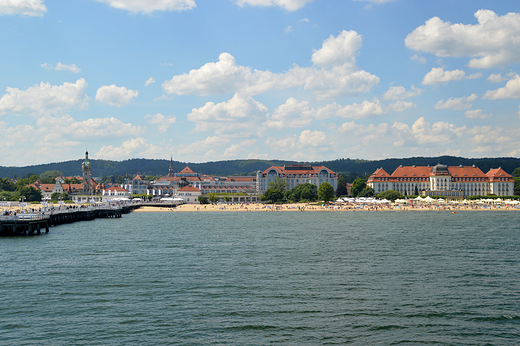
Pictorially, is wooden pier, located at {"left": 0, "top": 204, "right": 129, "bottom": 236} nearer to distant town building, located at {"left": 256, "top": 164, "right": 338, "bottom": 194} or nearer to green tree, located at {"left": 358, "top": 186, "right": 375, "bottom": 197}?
green tree, located at {"left": 358, "top": 186, "right": 375, "bottom": 197}

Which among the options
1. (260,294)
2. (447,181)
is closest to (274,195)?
(447,181)

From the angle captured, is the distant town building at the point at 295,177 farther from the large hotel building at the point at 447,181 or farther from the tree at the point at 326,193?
the tree at the point at 326,193

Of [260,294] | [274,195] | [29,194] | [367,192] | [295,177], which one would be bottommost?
[260,294]

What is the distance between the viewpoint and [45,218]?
57.5m

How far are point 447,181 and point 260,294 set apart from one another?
143 meters

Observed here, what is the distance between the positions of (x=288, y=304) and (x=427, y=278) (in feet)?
35.6

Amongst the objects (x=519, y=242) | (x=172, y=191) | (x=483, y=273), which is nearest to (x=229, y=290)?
(x=483, y=273)

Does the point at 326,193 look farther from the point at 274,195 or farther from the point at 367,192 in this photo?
the point at 367,192

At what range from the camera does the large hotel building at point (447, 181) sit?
15112 cm

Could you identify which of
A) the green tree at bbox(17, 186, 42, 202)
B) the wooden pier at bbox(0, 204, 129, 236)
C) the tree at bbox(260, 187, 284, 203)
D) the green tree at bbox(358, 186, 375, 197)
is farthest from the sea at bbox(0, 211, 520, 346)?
the green tree at bbox(358, 186, 375, 197)

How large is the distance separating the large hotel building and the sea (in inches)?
4492

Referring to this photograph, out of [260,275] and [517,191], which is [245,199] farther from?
[260,275]

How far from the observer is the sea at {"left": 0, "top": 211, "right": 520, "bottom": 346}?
1959 centimetres

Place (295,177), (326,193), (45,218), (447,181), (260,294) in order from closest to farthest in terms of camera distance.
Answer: (260,294)
(45,218)
(326,193)
(447,181)
(295,177)
